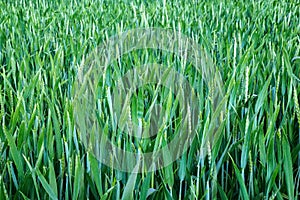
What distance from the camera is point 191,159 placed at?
71 cm

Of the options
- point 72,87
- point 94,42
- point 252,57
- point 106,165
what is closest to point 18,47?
point 94,42

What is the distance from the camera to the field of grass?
0.63 metres

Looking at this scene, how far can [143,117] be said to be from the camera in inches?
34.2

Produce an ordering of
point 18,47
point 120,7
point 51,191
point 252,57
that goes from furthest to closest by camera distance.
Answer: point 120,7 < point 18,47 < point 252,57 < point 51,191

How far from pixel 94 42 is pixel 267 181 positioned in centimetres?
96

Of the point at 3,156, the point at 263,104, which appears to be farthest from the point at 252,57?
the point at 3,156

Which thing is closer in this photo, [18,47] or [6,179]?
[6,179]

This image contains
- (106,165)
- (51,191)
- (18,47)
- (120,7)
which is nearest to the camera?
(51,191)

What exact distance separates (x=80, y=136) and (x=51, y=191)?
16 centimetres

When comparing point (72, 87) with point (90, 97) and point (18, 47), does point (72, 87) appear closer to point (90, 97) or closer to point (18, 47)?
point (90, 97)

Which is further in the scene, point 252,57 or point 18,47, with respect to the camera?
point 18,47

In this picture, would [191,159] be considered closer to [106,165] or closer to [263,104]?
[106,165]

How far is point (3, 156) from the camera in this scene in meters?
0.75

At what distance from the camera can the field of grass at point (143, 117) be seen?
0.63m
